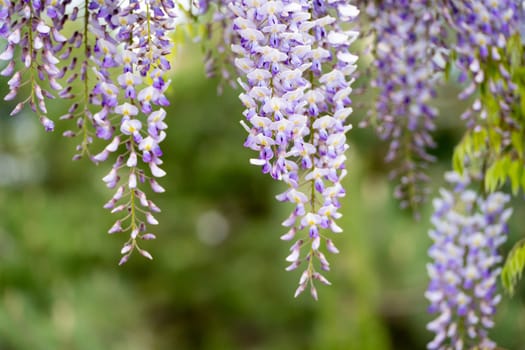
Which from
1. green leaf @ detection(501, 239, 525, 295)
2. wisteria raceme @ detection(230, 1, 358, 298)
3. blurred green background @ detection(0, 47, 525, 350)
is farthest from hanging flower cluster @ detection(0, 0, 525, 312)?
blurred green background @ detection(0, 47, 525, 350)

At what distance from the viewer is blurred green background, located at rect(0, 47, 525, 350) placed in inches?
241

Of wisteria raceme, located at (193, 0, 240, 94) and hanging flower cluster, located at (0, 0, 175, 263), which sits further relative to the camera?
wisteria raceme, located at (193, 0, 240, 94)

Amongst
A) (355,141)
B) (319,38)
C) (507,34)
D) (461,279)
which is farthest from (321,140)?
(355,141)

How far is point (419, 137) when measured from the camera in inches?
105

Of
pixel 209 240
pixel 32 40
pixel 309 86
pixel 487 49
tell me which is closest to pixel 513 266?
pixel 487 49

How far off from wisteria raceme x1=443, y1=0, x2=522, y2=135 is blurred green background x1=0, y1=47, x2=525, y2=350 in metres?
3.45

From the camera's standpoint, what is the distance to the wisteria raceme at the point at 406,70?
2344 millimetres

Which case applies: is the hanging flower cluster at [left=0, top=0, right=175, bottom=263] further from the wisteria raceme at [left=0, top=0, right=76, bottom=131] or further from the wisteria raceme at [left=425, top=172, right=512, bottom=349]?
the wisteria raceme at [left=425, top=172, right=512, bottom=349]

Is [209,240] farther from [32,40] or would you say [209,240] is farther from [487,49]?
[32,40]

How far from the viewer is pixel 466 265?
8.52 ft

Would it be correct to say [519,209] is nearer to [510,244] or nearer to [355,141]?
[510,244]

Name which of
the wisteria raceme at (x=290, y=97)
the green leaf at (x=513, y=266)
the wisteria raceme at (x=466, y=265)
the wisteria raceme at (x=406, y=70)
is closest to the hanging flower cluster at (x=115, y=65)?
the wisteria raceme at (x=290, y=97)

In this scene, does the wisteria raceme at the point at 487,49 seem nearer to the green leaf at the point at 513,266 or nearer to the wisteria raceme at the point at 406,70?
the wisteria raceme at the point at 406,70

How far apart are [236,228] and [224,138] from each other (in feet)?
4.10
